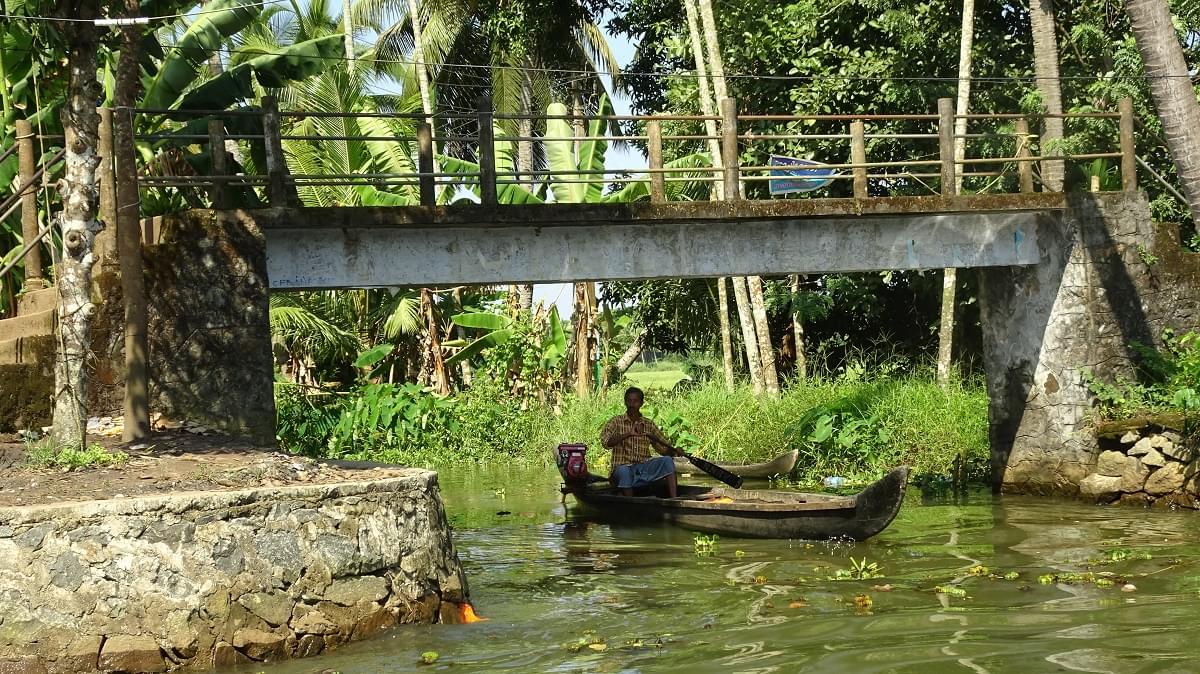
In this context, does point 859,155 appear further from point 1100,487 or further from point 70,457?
point 70,457

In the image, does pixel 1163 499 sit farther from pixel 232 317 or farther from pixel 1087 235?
pixel 232 317

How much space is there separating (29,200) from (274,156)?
9.37 ft

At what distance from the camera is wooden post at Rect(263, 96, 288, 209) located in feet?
44.8

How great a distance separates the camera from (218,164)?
1337 centimetres

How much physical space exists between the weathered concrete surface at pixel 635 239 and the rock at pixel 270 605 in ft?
18.6

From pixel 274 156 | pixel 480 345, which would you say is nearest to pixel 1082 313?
pixel 274 156

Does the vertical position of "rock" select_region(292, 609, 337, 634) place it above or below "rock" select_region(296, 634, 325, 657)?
above

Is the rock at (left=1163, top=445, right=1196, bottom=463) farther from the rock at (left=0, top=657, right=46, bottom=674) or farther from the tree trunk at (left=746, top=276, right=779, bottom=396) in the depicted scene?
the rock at (left=0, top=657, right=46, bottom=674)

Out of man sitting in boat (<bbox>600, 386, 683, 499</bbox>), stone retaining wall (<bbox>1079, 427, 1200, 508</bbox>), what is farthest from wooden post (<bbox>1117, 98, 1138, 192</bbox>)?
man sitting in boat (<bbox>600, 386, 683, 499</bbox>)

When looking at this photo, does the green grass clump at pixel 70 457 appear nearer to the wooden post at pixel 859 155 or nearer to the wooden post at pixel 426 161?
the wooden post at pixel 426 161

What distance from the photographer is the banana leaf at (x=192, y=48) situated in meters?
17.1

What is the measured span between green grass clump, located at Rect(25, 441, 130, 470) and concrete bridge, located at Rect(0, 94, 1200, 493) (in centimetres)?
250

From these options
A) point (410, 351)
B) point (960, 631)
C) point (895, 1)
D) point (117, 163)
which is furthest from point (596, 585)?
point (410, 351)

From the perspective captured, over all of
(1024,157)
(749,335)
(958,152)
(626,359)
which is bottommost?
(626,359)
